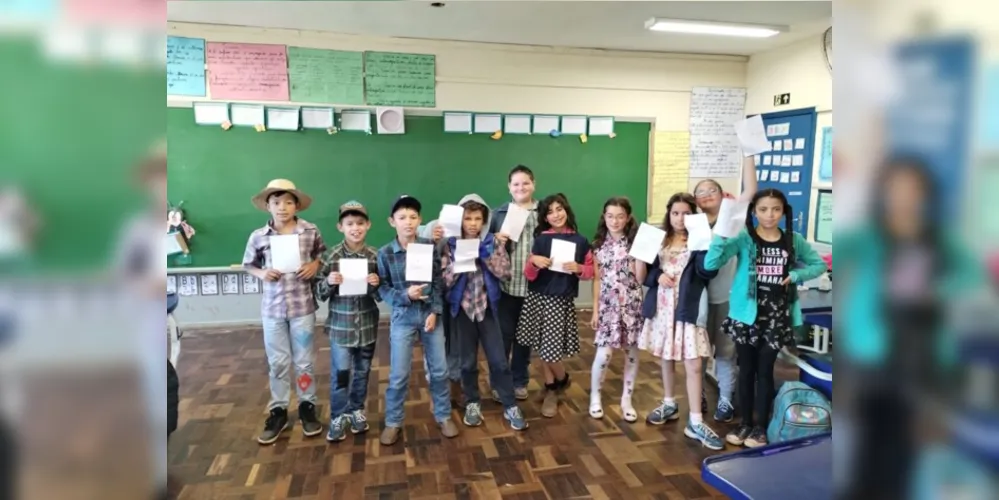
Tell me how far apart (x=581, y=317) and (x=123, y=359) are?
4555mm

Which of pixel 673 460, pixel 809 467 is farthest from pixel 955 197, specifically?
pixel 673 460

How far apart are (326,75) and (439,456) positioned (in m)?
3.05

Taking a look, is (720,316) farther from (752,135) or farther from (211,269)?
(211,269)

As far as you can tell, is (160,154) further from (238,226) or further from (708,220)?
(238,226)

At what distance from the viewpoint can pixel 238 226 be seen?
4.23 meters

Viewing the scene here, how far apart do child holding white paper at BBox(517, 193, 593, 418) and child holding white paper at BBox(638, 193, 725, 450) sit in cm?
35

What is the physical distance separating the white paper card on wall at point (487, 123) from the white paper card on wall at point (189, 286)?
2529 millimetres

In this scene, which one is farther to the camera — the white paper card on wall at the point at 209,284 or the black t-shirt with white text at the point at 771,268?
the white paper card on wall at the point at 209,284

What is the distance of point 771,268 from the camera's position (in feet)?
7.55

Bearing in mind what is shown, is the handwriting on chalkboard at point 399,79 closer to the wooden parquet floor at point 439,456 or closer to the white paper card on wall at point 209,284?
the white paper card on wall at point 209,284

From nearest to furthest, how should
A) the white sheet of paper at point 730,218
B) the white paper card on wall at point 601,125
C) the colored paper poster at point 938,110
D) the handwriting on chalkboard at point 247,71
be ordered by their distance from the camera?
the colored paper poster at point 938,110 < the white sheet of paper at point 730,218 < the handwriting on chalkboard at point 247,71 < the white paper card on wall at point 601,125

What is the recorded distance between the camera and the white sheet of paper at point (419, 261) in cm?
240

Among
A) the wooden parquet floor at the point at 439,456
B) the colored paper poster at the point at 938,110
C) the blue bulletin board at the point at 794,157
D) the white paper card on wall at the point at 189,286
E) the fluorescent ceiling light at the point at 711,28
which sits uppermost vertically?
the fluorescent ceiling light at the point at 711,28

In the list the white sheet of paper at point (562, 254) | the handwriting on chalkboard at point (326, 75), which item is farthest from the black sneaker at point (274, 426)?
the handwriting on chalkboard at point (326, 75)
